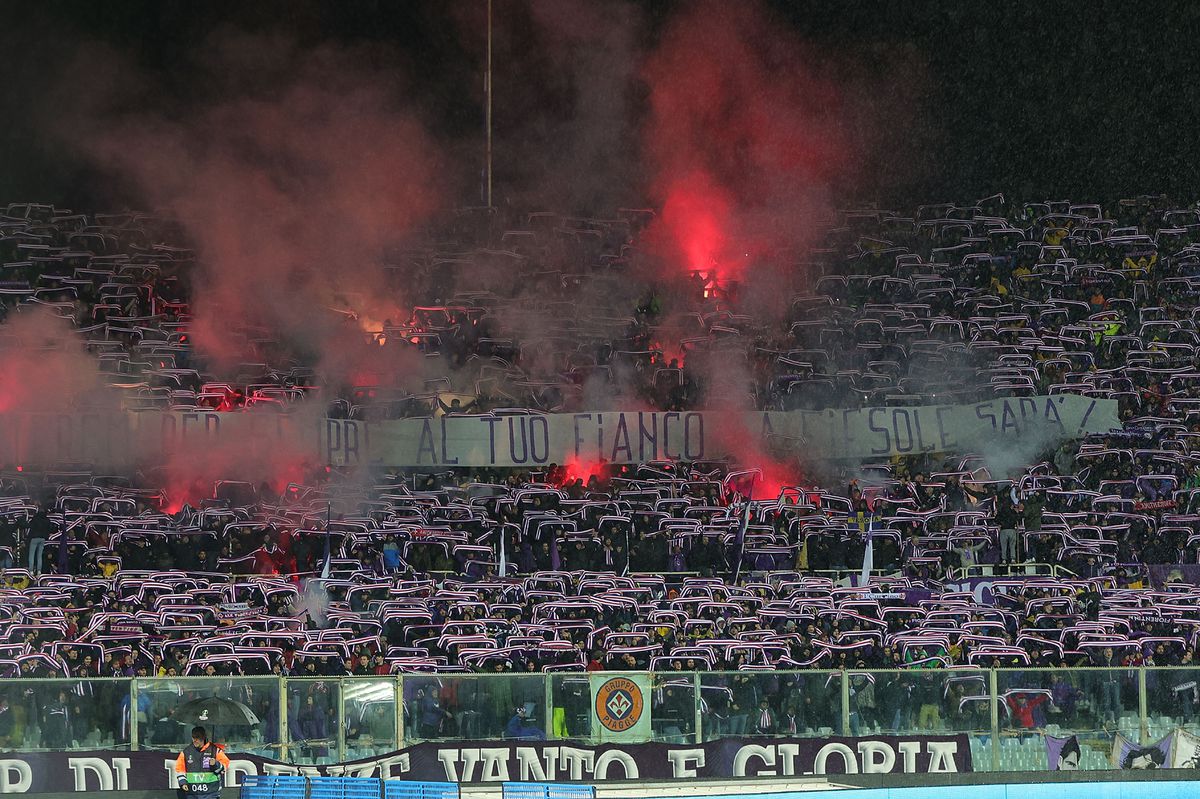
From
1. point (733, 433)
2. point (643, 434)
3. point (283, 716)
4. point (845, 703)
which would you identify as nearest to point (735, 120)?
point (733, 433)

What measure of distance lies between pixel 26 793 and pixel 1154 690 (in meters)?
9.98

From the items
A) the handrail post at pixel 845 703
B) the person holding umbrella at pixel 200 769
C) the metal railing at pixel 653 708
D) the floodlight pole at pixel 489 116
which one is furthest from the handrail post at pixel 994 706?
the floodlight pole at pixel 489 116

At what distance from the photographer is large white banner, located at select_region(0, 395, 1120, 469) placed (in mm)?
22188

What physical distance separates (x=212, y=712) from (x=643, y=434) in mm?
10669

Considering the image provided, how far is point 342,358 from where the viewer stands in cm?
2439

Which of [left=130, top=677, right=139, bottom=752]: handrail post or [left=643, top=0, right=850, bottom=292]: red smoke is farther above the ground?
[left=643, top=0, right=850, bottom=292]: red smoke

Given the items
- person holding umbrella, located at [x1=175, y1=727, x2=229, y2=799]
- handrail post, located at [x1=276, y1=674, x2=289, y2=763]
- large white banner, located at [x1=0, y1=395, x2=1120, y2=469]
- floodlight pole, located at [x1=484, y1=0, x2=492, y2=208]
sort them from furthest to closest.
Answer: floodlight pole, located at [x1=484, y1=0, x2=492, y2=208], large white banner, located at [x1=0, y1=395, x2=1120, y2=469], handrail post, located at [x1=276, y1=674, x2=289, y2=763], person holding umbrella, located at [x1=175, y1=727, x2=229, y2=799]

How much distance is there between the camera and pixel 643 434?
22859 millimetres

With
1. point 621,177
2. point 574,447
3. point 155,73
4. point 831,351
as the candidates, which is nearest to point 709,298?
point 831,351

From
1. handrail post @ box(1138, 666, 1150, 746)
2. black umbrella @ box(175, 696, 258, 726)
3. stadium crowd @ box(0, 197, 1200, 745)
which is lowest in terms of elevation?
handrail post @ box(1138, 666, 1150, 746)

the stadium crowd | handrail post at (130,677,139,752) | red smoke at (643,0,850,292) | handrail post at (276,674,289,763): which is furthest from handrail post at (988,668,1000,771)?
red smoke at (643,0,850,292)

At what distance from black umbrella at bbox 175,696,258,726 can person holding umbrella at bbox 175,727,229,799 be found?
39.4 inches

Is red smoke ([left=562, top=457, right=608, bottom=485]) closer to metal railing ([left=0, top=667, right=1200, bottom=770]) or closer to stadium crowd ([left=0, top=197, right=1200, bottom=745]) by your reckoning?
stadium crowd ([left=0, top=197, right=1200, bottom=745])

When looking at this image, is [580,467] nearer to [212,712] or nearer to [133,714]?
[212,712]
